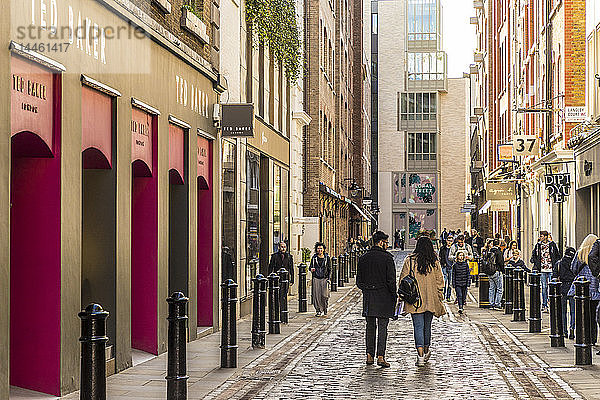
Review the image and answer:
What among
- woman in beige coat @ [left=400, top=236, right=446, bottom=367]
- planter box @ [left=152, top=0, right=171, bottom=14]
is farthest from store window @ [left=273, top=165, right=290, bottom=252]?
woman in beige coat @ [left=400, top=236, right=446, bottom=367]

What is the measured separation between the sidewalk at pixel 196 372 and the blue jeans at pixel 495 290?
25.8 feet

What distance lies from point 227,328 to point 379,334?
218cm

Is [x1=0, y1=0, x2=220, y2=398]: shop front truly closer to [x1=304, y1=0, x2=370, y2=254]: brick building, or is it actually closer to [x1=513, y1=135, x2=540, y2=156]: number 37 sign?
[x1=304, y1=0, x2=370, y2=254]: brick building

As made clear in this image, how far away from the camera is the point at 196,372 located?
40.7ft

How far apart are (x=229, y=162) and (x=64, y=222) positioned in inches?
385

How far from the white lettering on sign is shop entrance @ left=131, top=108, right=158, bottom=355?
5.24 feet

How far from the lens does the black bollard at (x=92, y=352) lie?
275 inches

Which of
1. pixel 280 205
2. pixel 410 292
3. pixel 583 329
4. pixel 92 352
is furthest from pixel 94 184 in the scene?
pixel 280 205

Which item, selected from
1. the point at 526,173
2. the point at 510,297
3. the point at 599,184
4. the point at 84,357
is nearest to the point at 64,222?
the point at 84,357

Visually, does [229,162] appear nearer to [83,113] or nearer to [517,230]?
[83,113]

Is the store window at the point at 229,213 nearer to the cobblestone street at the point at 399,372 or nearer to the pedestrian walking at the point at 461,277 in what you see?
the cobblestone street at the point at 399,372

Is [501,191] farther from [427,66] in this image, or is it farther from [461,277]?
[427,66]

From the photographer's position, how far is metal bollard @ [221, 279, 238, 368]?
12891 millimetres

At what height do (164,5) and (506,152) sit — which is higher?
(164,5)
